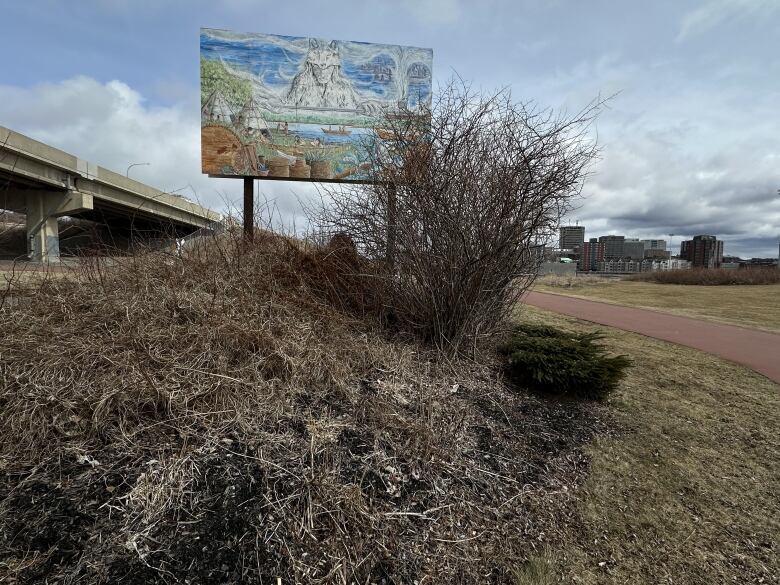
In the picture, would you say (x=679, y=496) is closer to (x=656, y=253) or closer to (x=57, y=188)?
(x=57, y=188)

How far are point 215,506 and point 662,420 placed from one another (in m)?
3.98

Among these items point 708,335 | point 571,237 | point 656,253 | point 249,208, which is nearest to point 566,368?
point 571,237

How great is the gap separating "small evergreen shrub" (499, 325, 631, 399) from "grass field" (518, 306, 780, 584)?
0.36 metres

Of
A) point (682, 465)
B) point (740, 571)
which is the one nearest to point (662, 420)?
point (682, 465)

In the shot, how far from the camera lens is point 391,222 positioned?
4.77m

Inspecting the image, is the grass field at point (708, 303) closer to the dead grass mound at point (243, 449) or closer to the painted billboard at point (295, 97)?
the dead grass mound at point (243, 449)

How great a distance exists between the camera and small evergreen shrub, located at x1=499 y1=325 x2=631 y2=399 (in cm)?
396

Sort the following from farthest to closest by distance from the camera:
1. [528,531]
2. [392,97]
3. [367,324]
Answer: [392,97] → [367,324] → [528,531]

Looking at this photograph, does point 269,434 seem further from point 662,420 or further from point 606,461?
point 662,420

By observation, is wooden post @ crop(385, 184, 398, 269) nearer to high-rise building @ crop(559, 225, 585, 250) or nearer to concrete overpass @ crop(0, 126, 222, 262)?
high-rise building @ crop(559, 225, 585, 250)

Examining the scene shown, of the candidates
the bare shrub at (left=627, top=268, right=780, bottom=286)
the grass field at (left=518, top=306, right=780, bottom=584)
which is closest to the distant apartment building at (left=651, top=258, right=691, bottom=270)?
the bare shrub at (left=627, top=268, right=780, bottom=286)

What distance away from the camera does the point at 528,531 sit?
7.79 feet

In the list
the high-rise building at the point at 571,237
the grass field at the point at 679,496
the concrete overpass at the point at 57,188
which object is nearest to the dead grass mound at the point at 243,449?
the grass field at the point at 679,496

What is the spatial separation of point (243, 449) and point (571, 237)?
495 centimetres
